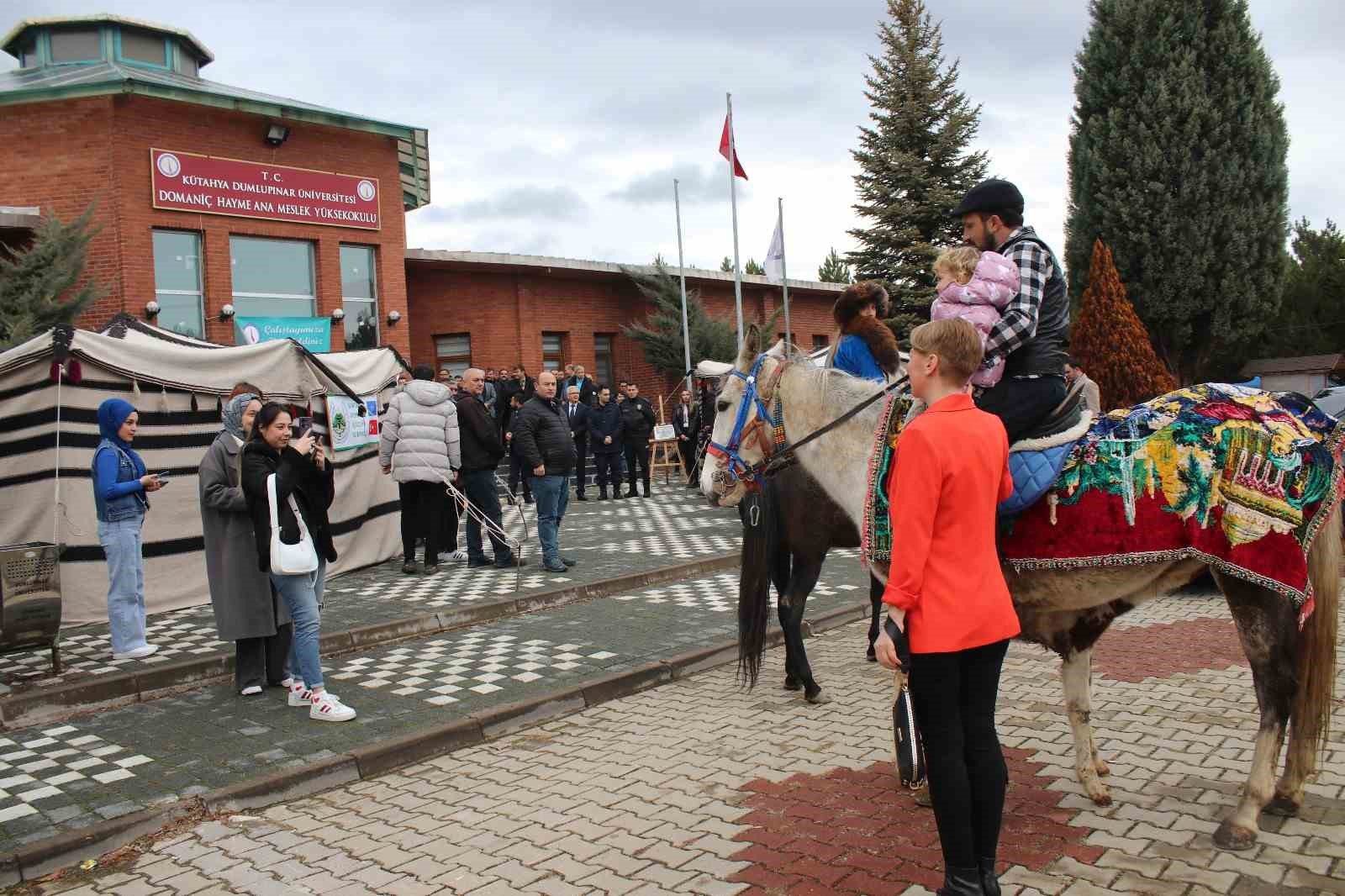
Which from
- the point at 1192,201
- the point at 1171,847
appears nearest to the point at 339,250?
the point at 1171,847

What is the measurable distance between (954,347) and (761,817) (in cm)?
242

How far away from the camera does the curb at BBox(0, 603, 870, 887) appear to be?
4367 mm

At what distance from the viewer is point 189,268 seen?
1894 cm

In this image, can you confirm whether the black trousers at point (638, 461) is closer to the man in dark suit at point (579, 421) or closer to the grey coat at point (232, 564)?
the man in dark suit at point (579, 421)

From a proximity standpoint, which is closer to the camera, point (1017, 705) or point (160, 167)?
point (1017, 705)

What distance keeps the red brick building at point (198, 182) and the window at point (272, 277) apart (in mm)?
25

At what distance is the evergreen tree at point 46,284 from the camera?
43.9ft

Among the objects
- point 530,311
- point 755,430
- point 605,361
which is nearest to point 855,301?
point 755,430

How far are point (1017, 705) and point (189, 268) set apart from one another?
1812 cm

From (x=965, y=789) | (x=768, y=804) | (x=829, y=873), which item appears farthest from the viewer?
(x=768, y=804)

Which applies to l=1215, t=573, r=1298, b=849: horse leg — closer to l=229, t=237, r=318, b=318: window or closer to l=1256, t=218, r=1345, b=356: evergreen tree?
l=229, t=237, r=318, b=318: window

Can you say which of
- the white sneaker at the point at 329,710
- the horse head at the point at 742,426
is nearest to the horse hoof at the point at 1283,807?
the horse head at the point at 742,426

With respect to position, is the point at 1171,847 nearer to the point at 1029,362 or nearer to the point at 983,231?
the point at 1029,362

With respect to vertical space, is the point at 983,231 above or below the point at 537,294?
below
